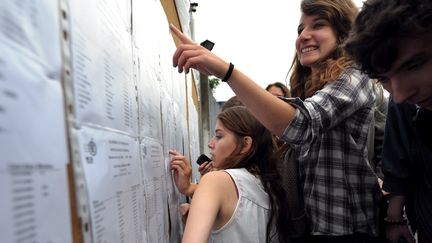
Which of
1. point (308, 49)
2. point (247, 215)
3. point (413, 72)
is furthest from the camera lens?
point (308, 49)

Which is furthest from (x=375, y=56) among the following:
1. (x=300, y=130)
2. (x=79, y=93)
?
(x=79, y=93)

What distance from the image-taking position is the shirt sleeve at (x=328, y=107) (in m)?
0.96

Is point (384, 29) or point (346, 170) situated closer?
point (384, 29)

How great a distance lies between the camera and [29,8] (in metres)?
0.32

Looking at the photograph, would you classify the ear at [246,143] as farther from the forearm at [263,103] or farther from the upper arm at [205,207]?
the forearm at [263,103]

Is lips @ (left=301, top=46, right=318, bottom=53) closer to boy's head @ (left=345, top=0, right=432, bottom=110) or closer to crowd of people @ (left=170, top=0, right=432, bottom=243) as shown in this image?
crowd of people @ (left=170, top=0, right=432, bottom=243)

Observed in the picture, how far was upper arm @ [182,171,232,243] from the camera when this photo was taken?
88 centimetres

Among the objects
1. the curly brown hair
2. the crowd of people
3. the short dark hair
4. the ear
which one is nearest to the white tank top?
the crowd of people

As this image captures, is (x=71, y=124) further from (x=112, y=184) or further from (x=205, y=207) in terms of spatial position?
(x=205, y=207)

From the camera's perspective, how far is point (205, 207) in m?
0.94

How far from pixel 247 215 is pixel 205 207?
21 centimetres

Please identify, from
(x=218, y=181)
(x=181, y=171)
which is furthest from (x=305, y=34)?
(x=181, y=171)

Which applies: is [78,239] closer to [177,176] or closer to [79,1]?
[79,1]

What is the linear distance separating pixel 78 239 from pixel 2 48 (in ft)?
0.75
